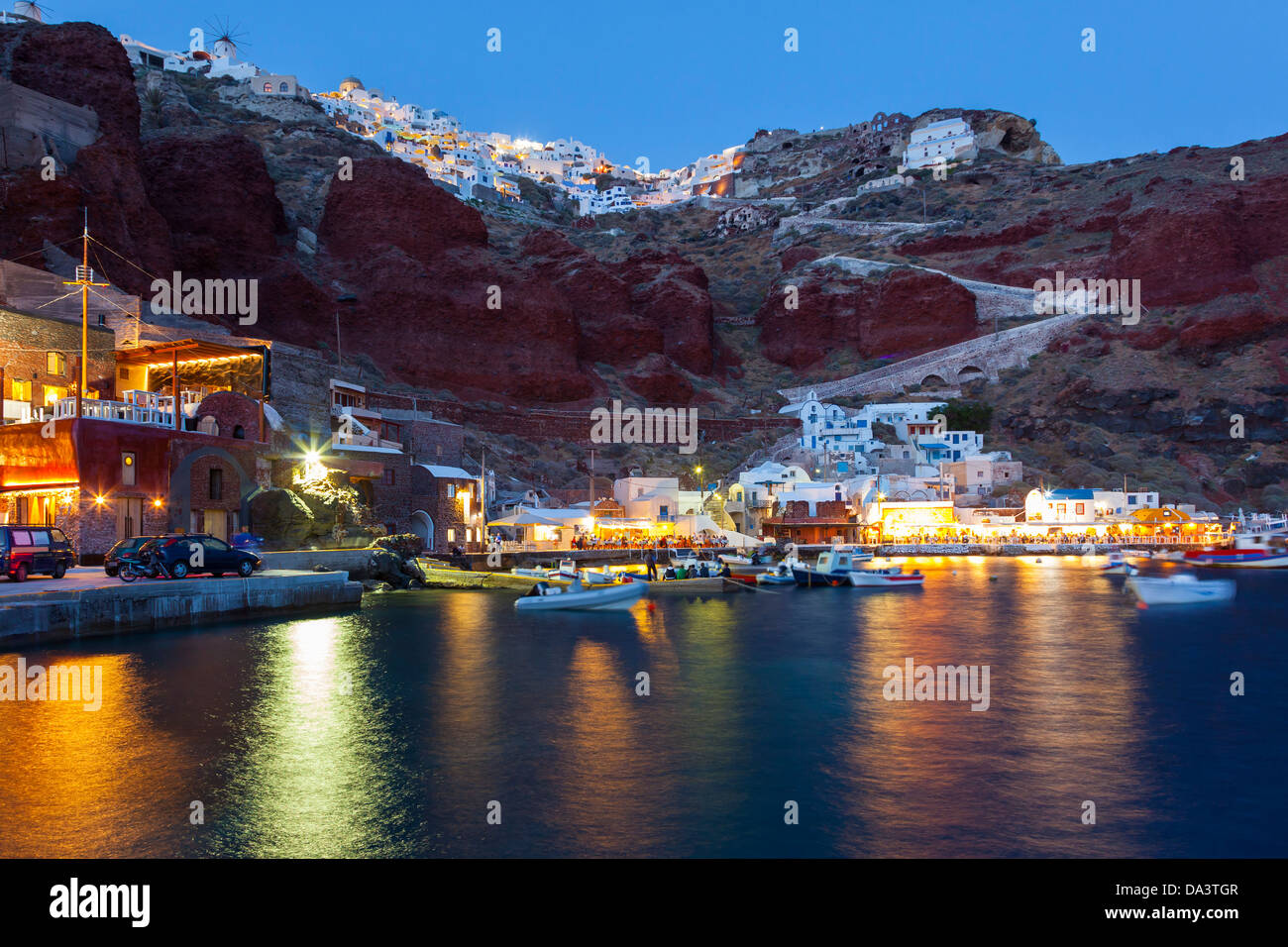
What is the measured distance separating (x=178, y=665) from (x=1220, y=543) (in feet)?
250

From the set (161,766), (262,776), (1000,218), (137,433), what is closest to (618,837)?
(262,776)

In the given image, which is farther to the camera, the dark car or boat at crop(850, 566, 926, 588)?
boat at crop(850, 566, 926, 588)

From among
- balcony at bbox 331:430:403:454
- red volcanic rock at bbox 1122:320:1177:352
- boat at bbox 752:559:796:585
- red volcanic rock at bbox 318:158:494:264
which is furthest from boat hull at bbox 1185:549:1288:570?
red volcanic rock at bbox 318:158:494:264

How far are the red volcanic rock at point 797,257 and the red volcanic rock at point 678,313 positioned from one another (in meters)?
26.7

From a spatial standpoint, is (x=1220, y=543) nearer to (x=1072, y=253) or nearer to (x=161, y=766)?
(x=1072, y=253)

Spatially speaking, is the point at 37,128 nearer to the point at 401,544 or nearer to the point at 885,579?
the point at 401,544

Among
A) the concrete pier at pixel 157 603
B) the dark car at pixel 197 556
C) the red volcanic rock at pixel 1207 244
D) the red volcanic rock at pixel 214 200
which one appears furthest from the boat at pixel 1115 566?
the red volcanic rock at pixel 214 200

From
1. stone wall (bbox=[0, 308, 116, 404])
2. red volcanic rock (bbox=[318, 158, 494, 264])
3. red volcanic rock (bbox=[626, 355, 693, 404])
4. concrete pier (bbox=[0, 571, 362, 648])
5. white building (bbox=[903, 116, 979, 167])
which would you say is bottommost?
concrete pier (bbox=[0, 571, 362, 648])

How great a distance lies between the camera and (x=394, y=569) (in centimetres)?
4062

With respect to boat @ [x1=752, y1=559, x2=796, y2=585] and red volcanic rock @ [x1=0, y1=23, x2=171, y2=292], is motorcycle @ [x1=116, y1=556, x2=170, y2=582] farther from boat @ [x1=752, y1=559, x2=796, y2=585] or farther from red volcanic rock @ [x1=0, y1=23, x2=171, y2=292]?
red volcanic rock @ [x1=0, y1=23, x2=171, y2=292]

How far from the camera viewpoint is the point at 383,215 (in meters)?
91.3

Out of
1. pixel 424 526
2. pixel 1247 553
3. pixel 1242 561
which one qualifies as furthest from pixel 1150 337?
pixel 424 526

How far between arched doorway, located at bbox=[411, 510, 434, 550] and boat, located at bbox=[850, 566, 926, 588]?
24807 millimetres

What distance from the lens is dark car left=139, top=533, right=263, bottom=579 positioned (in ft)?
85.2
